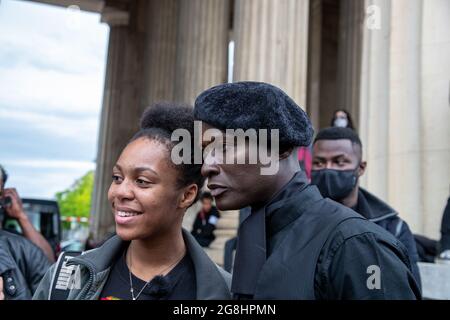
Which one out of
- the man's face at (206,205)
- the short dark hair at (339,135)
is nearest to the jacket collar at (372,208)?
the short dark hair at (339,135)

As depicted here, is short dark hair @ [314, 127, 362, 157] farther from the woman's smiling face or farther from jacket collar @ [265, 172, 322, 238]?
jacket collar @ [265, 172, 322, 238]

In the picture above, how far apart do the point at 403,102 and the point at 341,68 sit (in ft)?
30.5

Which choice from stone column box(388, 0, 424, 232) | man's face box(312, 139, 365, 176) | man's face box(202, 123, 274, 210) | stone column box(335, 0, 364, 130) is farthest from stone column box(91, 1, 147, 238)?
man's face box(202, 123, 274, 210)

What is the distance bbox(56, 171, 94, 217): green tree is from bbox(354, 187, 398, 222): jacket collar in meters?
77.3

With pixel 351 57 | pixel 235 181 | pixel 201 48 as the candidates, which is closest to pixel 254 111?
pixel 235 181

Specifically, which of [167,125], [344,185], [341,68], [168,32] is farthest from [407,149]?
[168,32]

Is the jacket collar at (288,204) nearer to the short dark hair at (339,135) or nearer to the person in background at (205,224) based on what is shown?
the short dark hair at (339,135)

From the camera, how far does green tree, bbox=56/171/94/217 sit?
80.7 m

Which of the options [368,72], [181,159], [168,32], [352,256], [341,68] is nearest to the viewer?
[352,256]

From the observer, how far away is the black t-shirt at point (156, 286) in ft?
6.77

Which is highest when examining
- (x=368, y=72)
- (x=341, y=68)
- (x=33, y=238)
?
(x=341, y=68)

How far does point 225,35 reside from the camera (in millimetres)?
12023

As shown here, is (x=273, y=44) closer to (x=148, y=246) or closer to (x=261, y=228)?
(x=148, y=246)
